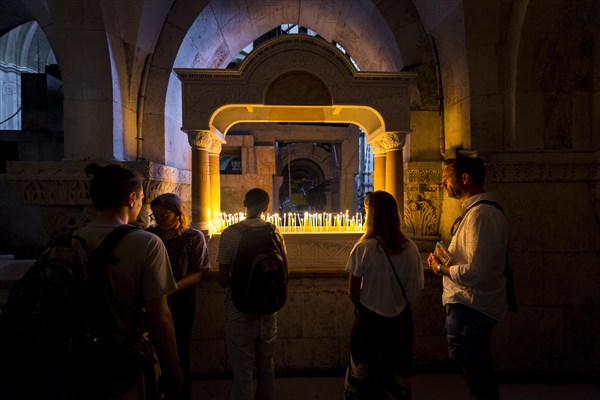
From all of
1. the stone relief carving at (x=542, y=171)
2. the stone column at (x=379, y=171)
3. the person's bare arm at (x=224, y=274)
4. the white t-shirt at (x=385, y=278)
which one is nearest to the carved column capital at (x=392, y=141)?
the stone column at (x=379, y=171)

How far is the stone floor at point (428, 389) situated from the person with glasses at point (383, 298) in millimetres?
1061

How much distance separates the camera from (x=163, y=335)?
1561 mm

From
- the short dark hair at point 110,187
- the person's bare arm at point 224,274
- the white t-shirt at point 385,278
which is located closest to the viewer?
the short dark hair at point 110,187

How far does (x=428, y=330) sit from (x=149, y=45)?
5.03 meters

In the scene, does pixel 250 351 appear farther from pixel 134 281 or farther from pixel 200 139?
pixel 200 139

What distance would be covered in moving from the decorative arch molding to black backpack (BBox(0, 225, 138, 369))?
2.62m

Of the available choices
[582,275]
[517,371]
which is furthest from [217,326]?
[582,275]

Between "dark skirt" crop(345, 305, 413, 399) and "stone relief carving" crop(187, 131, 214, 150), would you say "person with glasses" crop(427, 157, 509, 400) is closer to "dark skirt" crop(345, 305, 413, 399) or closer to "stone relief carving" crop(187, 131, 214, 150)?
"dark skirt" crop(345, 305, 413, 399)

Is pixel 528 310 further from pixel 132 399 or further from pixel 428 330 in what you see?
pixel 132 399

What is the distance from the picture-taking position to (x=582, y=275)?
135 inches

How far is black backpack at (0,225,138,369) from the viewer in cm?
115

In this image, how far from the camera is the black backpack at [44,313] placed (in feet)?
3.77

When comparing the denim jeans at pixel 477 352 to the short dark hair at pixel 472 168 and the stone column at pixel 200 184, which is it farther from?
the stone column at pixel 200 184

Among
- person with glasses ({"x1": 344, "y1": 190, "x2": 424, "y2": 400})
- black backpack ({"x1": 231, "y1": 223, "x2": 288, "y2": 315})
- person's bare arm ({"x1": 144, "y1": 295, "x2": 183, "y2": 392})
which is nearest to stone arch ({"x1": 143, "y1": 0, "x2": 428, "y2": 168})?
black backpack ({"x1": 231, "y1": 223, "x2": 288, "y2": 315})
